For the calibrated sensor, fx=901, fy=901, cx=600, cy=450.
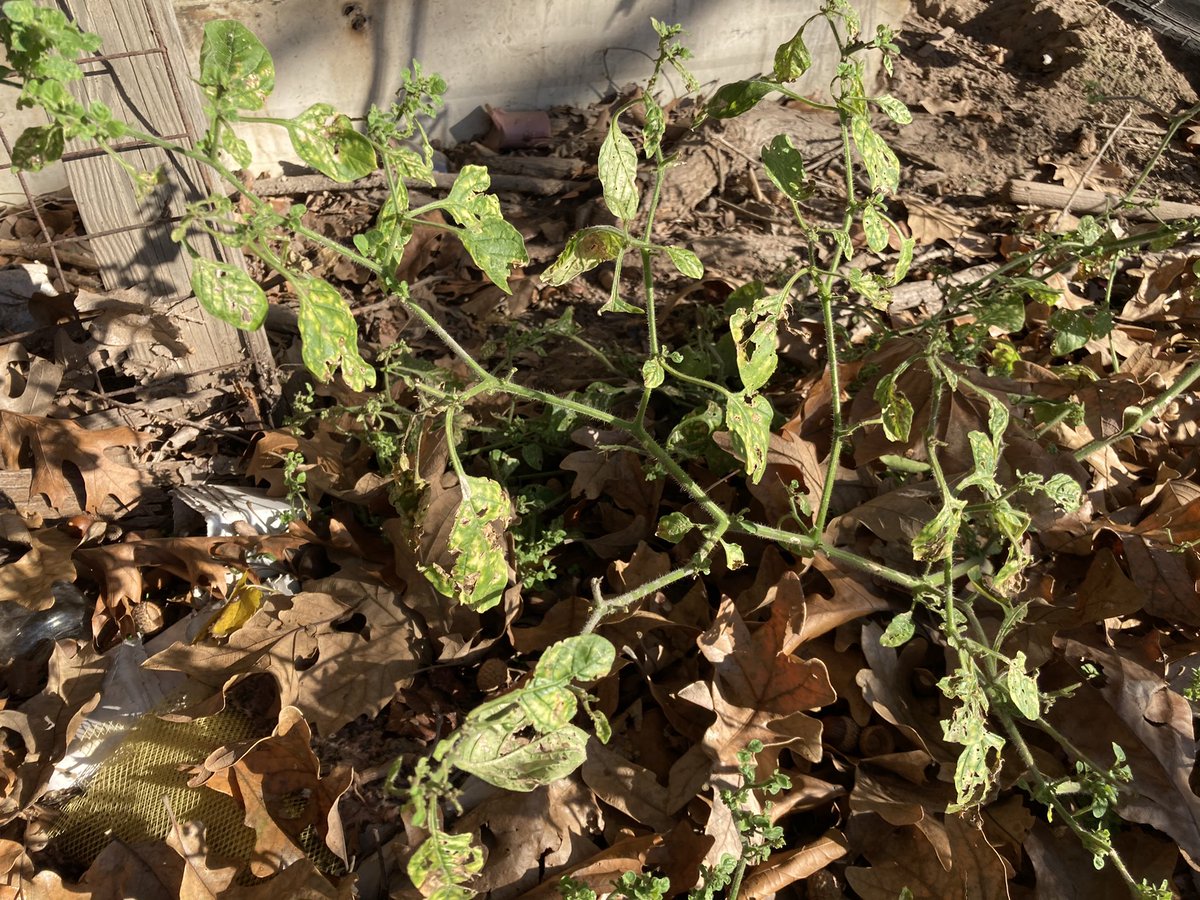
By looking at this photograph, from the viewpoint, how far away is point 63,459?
7.88ft

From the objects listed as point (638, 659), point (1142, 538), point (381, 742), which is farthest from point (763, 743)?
point (1142, 538)

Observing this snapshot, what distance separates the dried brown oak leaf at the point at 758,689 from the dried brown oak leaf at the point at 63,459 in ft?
5.39

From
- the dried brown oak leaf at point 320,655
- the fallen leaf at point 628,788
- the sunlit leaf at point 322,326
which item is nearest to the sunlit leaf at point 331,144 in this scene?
the sunlit leaf at point 322,326

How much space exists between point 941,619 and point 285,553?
156cm

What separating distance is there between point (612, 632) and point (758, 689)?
0.33m

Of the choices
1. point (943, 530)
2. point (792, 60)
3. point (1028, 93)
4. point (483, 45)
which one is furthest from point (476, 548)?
point (1028, 93)

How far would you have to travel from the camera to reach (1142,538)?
6.59ft

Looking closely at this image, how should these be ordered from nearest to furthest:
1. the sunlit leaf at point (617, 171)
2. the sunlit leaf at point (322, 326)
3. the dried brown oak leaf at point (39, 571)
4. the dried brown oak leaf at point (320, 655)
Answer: the sunlit leaf at point (322, 326) → the sunlit leaf at point (617, 171) → the dried brown oak leaf at point (320, 655) → the dried brown oak leaf at point (39, 571)

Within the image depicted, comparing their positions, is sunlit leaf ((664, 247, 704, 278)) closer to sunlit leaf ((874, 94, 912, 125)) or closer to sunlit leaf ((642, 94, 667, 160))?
sunlit leaf ((642, 94, 667, 160))

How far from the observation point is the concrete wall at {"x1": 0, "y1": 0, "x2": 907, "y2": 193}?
10.3ft

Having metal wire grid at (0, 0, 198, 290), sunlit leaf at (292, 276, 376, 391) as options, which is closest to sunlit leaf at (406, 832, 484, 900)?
sunlit leaf at (292, 276, 376, 391)

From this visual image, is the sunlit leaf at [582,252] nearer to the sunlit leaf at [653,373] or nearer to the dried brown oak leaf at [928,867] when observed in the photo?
the sunlit leaf at [653,373]

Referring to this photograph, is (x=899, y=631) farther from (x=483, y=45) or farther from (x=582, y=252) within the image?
(x=483, y=45)

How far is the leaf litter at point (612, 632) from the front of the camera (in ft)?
5.55
